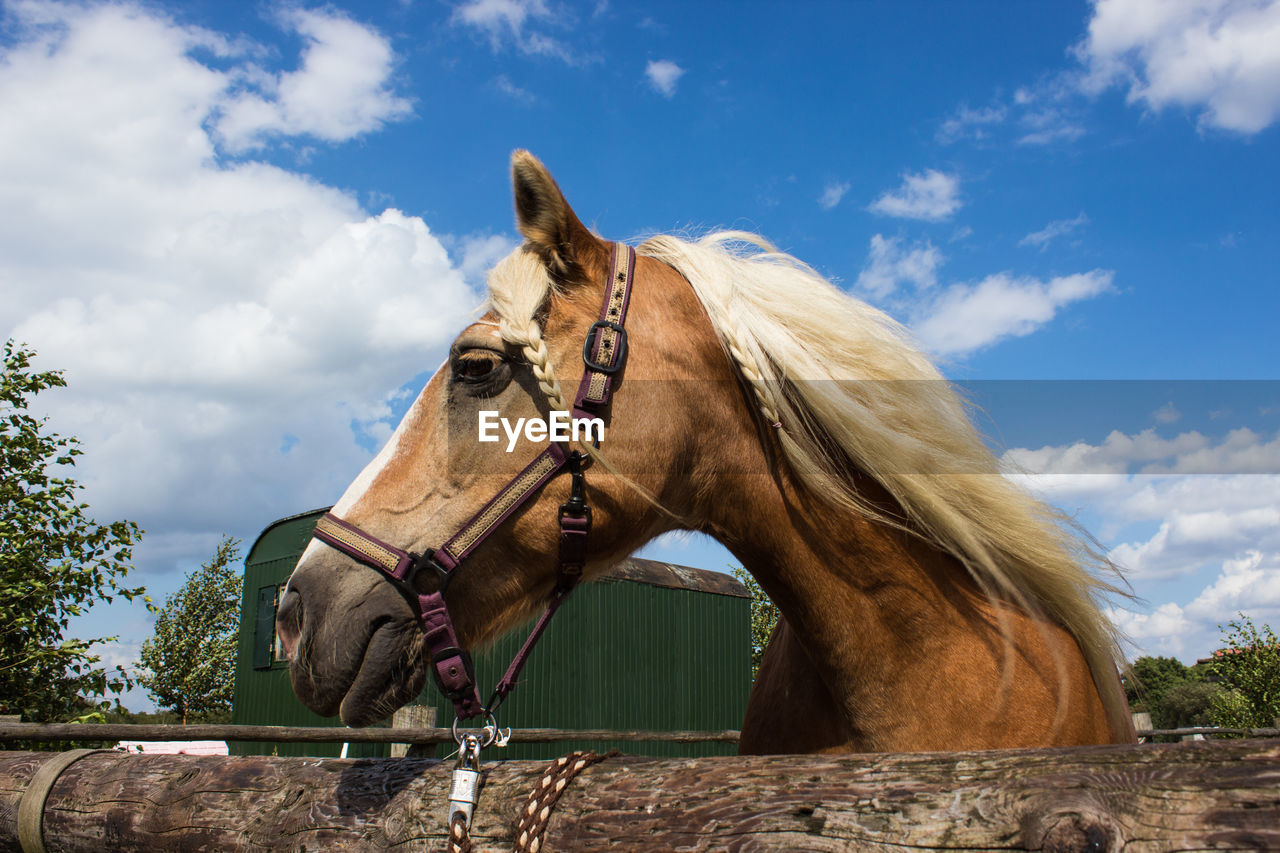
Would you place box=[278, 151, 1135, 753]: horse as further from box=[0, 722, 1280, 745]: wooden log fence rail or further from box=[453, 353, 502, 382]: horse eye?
box=[0, 722, 1280, 745]: wooden log fence rail

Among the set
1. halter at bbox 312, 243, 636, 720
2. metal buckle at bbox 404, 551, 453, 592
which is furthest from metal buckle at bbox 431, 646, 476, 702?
metal buckle at bbox 404, 551, 453, 592

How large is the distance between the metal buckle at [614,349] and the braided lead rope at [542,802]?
87 cm

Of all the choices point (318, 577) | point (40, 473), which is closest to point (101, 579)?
point (40, 473)

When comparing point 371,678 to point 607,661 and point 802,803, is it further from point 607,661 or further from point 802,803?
point 607,661

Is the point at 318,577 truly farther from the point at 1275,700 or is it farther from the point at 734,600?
the point at 1275,700

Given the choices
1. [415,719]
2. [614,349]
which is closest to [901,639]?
[614,349]

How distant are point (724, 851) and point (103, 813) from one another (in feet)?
7.06

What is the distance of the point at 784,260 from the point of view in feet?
7.63

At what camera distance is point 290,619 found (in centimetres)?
173

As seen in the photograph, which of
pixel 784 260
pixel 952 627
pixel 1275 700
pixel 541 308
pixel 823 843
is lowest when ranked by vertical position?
pixel 1275 700

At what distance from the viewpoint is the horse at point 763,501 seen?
5.96ft

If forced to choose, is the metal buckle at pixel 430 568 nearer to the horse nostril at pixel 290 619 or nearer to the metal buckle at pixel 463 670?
the metal buckle at pixel 463 670

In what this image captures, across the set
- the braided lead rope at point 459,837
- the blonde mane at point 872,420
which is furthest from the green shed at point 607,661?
the braided lead rope at point 459,837

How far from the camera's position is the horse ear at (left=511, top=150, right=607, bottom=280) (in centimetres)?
194
